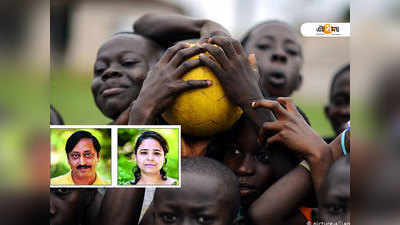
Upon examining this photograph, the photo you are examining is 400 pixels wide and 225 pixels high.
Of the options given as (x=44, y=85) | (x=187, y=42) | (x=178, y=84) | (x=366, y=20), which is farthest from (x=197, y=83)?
(x=366, y=20)

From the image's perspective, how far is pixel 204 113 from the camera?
69.2 inches

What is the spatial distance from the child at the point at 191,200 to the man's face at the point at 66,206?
99 millimetres

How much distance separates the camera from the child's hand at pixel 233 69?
179cm

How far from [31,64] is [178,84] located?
1.85 feet

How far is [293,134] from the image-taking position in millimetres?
1838

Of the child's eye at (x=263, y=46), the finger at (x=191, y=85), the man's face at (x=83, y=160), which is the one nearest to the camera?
the finger at (x=191, y=85)

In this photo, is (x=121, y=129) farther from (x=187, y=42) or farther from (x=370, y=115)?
(x=370, y=115)

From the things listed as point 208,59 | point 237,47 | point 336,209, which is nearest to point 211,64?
point 208,59

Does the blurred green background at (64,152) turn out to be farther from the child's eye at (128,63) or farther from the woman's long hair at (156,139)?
the child's eye at (128,63)

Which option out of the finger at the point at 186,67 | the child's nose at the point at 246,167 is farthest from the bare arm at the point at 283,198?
the finger at the point at 186,67

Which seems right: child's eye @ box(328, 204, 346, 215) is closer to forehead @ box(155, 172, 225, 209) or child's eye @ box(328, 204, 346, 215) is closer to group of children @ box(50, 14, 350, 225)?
group of children @ box(50, 14, 350, 225)

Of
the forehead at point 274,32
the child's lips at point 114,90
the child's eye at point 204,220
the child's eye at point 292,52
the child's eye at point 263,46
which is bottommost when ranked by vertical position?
the child's eye at point 204,220

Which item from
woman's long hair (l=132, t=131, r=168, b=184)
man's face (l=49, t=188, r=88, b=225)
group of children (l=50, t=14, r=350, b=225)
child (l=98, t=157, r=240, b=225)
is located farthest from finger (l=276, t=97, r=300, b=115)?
man's face (l=49, t=188, r=88, b=225)

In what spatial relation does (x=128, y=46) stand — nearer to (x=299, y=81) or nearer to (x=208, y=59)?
(x=208, y=59)
